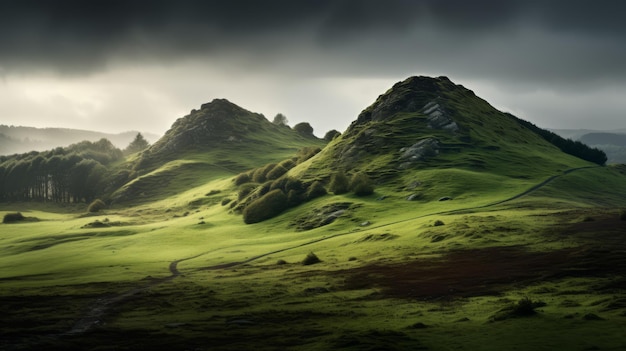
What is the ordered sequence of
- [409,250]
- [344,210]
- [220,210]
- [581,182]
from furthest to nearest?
[220,210], [581,182], [344,210], [409,250]

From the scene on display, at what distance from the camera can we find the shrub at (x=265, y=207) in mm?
150125

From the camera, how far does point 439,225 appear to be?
303ft

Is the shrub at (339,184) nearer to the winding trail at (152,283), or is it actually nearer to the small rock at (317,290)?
the winding trail at (152,283)

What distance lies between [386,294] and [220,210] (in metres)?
133

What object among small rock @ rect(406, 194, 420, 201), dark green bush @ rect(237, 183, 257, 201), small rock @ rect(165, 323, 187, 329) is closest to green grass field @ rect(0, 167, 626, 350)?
small rock @ rect(165, 323, 187, 329)

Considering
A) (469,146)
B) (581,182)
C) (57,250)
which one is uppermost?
(469,146)

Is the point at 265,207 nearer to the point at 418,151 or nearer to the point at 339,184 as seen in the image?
the point at 339,184

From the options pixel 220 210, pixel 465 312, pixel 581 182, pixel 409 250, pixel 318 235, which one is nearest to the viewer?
pixel 465 312

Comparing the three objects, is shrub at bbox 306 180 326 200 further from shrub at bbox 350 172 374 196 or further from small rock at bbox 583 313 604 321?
small rock at bbox 583 313 604 321

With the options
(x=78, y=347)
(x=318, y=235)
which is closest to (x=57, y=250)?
(x=318, y=235)

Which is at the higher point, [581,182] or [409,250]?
[581,182]

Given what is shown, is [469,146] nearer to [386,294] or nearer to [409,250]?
[409,250]

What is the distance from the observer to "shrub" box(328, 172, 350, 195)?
154750mm

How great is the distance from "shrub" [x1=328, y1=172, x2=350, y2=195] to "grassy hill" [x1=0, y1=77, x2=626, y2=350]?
4.56 meters
